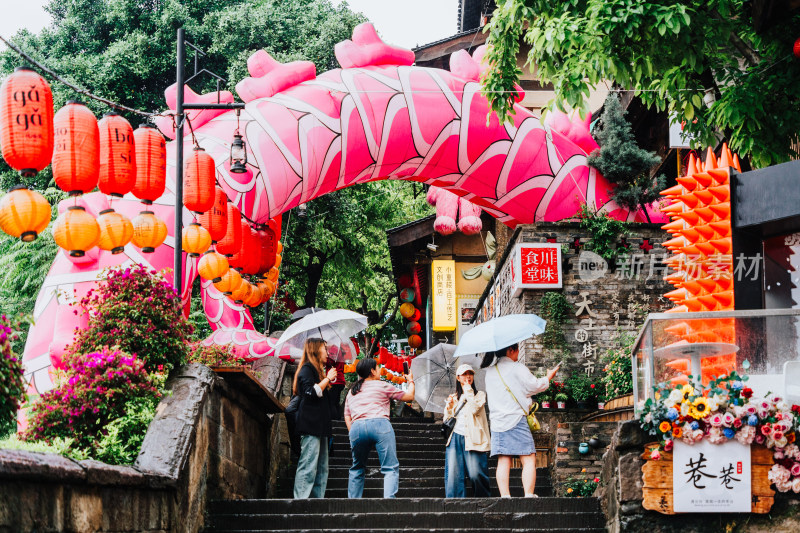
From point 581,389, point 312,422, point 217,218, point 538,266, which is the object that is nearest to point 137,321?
point 312,422

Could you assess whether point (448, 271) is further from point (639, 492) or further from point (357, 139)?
point (639, 492)

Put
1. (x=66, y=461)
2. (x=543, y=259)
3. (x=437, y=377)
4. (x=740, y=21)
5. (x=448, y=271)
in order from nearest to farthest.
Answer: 1. (x=66, y=461)
2. (x=740, y=21)
3. (x=437, y=377)
4. (x=543, y=259)
5. (x=448, y=271)

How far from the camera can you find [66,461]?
499 cm

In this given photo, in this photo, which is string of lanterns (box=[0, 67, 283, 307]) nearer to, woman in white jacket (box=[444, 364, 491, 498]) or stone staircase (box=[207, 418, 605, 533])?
stone staircase (box=[207, 418, 605, 533])

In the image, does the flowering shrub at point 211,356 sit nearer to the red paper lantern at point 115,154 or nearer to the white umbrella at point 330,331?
the white umbrella at point 330,331

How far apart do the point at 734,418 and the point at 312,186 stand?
8.96 m

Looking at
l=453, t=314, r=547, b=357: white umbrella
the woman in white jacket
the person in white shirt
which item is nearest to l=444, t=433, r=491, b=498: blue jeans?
the woman in white jacket

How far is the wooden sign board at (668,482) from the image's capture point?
6.80m

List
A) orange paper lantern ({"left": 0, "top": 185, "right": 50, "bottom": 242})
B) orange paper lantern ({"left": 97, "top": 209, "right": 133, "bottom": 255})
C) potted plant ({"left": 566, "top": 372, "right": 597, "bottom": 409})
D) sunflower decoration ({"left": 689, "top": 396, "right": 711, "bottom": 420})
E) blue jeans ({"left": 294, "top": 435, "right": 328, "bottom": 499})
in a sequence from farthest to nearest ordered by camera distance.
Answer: potted plant ({"left": 566, "top": 372, "right": 597, "bottom": 409}) → orange paper lantern ({"left": 97, "top": 209, "right": 133, "bottom": 255}) → blue jeans ({"left": 294, "top": 435, "right": 328, "bottom": 499}) → orange paper lantern ({"left": 0, "top": 185, "right": 50, "bottom": 242}) → sunflower decoration ({"left": 689, "top": 396, "right": 711, "bottom": 420})

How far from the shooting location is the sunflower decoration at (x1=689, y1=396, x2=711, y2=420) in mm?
6906

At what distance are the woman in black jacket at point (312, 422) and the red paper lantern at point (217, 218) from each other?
111 inches

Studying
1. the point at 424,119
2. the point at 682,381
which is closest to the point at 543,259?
the point at 424,119

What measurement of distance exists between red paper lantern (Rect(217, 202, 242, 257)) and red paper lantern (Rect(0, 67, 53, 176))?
14.2 ft

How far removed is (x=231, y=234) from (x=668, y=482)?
7.36 metres
